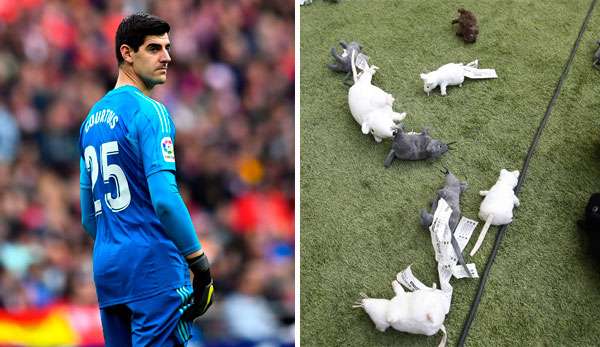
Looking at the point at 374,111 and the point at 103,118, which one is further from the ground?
the point at 103,118

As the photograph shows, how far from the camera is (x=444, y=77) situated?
6.05 feet

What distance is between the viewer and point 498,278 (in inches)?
56.1

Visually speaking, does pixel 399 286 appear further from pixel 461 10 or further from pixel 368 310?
pixel 461 10

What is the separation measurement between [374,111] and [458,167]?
306 mm

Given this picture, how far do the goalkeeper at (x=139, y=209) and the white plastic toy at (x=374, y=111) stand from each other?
910 millimetres

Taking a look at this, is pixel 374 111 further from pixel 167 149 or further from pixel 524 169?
pixel 167 149

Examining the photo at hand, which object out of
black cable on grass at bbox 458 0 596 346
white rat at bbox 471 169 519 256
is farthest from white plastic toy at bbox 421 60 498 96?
white rat at bbox 471 169 519 256

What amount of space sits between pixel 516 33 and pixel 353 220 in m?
1.08

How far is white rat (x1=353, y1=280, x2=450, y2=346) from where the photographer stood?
126 centimetres

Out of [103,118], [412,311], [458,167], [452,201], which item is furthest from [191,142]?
[458,167]

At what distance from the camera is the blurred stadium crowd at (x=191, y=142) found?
3.22ft

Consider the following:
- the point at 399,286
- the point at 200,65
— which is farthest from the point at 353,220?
the point at 200,65

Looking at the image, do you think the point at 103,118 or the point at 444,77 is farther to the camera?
the point at 444,77

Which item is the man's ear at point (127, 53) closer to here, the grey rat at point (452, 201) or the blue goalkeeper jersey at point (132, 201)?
the blue goalkeeper jersey at point (132, 201)
